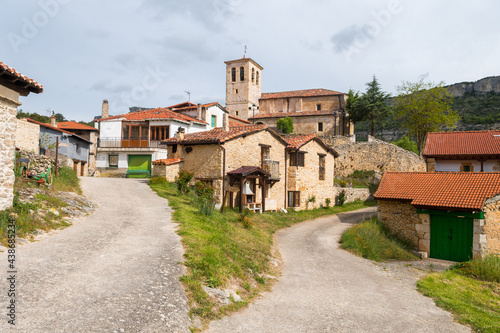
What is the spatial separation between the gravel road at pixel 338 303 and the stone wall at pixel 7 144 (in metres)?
8.80

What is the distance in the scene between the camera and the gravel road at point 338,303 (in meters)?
7.45

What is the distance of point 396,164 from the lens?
4019 centimetres

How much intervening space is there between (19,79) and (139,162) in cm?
2493

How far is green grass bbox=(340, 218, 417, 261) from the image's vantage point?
15.8 meters

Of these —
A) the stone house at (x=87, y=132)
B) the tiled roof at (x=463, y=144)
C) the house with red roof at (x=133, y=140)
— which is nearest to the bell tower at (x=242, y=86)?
the house with red roof at (x=133, y=140)

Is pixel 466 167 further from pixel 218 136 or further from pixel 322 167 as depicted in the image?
pixel 218 136

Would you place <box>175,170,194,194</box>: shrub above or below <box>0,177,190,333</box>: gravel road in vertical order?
above

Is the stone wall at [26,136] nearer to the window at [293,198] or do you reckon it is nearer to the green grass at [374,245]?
the window at [293,198]

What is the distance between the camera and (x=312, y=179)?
29.6 m

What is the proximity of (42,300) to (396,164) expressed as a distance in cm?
4075

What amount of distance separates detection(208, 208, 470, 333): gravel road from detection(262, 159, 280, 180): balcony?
1037 centimetres

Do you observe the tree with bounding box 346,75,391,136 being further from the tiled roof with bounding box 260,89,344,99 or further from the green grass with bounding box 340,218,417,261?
the green grass with bounding box 340,218,417,261

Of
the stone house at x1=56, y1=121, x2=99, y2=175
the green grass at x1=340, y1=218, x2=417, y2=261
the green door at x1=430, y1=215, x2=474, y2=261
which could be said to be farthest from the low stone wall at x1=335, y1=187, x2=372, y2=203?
the stone house at x1=56, y1=121, x2=99, y2=175

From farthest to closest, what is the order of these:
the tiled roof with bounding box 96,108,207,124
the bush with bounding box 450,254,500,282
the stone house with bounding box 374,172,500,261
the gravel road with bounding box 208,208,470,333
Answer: the tiled roof with bounding box 96,108,207,124
the stone house with bounding box 374,172,500,261
the bush with bounding box 450,254,500,282
the gravel road with bounding box 208,208,470,333
